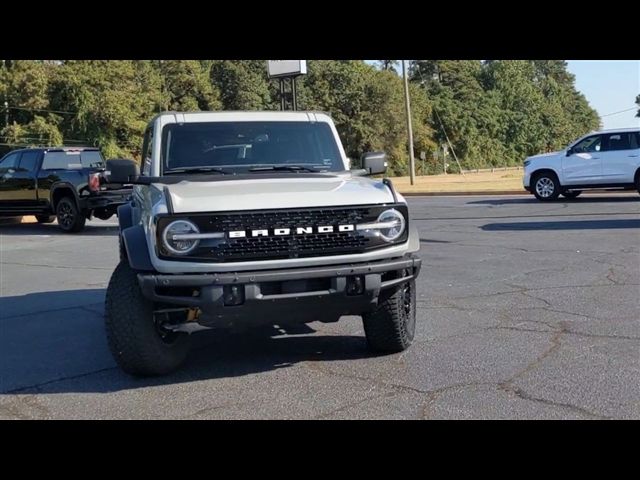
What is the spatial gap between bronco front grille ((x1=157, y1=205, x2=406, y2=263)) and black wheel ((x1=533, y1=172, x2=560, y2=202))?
1524 cm

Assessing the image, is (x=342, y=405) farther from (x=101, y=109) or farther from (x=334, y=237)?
(x=101, y=109)

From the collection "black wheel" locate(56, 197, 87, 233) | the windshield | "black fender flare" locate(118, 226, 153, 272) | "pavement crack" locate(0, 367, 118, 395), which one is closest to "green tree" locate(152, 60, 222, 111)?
"black wheel" locate(56, 197, 87, 233)

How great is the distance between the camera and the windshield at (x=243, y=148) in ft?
19.0

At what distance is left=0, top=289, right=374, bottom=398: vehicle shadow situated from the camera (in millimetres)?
5090

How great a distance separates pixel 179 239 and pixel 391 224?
57.3 inches

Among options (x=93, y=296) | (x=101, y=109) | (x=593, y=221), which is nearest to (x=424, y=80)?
(x=101, y=109)

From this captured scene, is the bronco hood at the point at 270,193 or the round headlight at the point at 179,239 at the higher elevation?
the bronco hood at the point at 270,193

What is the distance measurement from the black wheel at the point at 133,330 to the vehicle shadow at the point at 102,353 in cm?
17

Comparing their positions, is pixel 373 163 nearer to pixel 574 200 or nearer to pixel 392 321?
pixel 392 321

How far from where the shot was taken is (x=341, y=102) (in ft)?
208

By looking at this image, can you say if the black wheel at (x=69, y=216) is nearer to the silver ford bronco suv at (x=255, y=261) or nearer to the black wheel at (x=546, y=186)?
the silver ford bronco suv at (x=255, y=261)

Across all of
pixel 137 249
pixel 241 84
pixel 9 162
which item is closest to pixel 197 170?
pixel 137 249

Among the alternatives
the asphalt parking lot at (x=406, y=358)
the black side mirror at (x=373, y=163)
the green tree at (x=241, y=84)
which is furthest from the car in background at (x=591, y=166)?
the green tree at (x=241, y=84)
